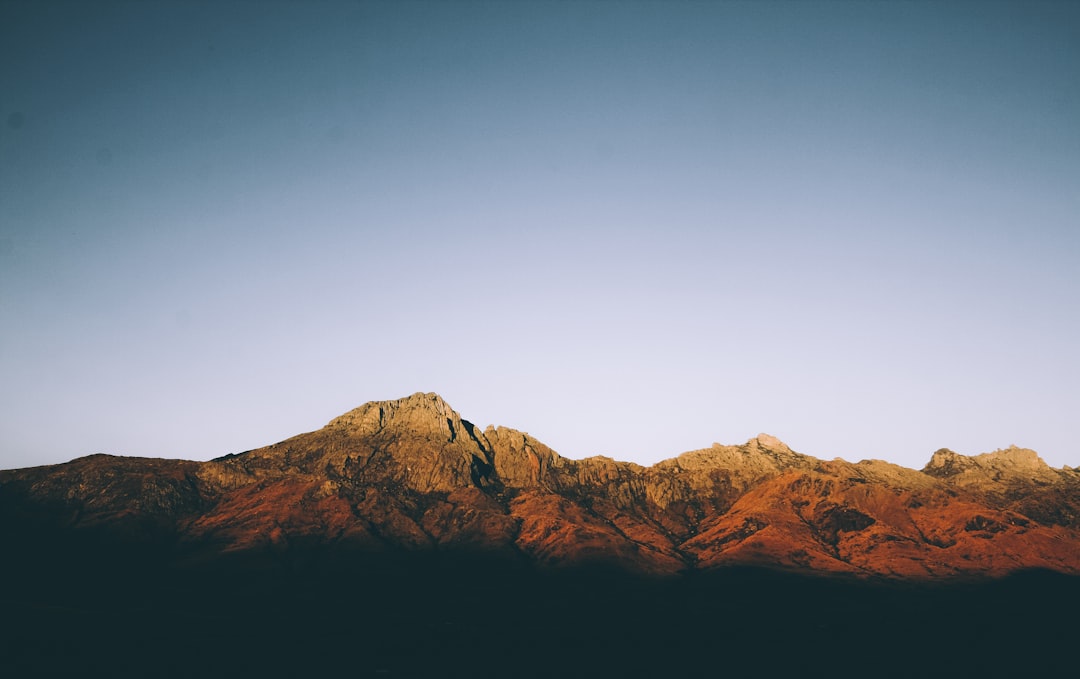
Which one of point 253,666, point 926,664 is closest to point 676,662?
point 926,664

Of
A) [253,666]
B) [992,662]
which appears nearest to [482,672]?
[253,666]

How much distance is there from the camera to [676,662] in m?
199

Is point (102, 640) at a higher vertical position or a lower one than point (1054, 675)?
higher

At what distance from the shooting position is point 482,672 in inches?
7357

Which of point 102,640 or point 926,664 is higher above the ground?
point 102,640

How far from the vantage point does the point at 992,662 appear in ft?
654

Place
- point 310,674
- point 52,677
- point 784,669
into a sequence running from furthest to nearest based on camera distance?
point 784,669 < point 310,674 < point 52,677

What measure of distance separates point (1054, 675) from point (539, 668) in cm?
12353

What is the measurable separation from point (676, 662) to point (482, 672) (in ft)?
164

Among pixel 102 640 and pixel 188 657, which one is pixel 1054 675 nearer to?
pixel 188 657

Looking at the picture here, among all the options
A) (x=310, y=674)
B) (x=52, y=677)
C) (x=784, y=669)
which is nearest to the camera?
(x=52, y=677)

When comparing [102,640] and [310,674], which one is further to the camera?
[102,640]

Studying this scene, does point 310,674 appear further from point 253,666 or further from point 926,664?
point 926,664

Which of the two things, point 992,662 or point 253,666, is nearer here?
point 253,666
